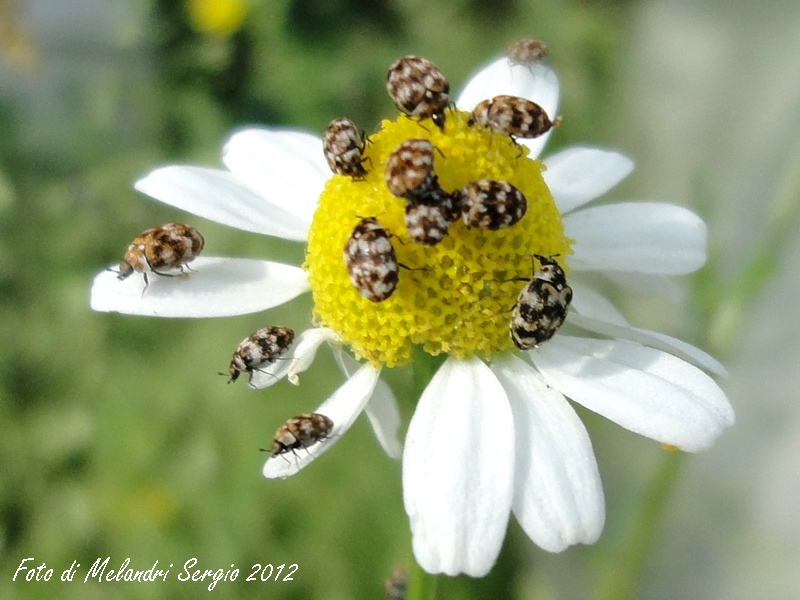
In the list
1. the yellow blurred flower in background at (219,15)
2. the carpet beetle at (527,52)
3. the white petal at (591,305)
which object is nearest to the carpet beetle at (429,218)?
the white petal at (591,305)

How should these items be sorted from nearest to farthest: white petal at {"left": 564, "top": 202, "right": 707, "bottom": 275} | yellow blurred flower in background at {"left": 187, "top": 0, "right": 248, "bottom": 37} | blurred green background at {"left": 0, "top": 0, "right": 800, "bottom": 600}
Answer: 1. white petal at {"left": 564, "top": 202, "right": 707, "bottom": 275}
2. blurred green background at {"left": 0, "top": 0, "right": 800, "bottom": 600}
3. yellow blurred flower in background at {"left": 187, "top": 0, "right": 248, "bottom": 37}

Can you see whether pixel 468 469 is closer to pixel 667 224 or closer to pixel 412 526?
pixel 412 526

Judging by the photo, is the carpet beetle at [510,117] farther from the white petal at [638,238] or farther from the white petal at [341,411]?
the white petal at [341,411]

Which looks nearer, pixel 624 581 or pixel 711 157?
pixel 624 581

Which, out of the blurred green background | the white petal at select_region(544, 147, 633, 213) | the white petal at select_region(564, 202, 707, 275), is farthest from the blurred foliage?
the white petal at select_region(564, 202, 707, 275)

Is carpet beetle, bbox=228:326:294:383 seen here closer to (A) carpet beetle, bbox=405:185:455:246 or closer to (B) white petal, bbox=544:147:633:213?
(A) carpet beetle, bbox=405:185:455:246

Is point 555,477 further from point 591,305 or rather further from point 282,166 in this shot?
point 282,166

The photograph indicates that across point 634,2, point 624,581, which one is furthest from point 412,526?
point 634,2
